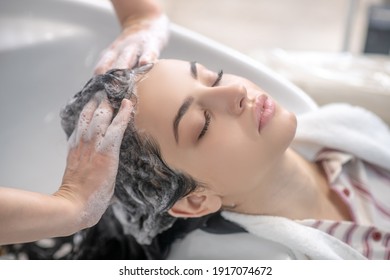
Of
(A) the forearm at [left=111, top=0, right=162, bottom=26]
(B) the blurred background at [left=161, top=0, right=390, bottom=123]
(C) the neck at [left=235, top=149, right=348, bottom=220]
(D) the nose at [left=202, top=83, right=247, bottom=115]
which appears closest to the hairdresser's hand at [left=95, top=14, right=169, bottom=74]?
(A) the forearm at [left=111, top=0, right=162, bottom=26]

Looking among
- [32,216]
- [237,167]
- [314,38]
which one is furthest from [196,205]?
[314,38]

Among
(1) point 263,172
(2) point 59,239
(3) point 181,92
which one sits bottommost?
(2) point 59,239

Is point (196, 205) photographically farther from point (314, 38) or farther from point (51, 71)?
point (314, 38)

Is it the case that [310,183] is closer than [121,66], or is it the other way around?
[121,66]

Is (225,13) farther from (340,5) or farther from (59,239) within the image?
(59,239)

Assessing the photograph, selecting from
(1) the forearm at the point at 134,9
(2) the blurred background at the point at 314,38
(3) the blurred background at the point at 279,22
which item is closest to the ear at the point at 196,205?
(1) the forearm at the point at 134,9

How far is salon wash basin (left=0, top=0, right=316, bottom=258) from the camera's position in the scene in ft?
2.20

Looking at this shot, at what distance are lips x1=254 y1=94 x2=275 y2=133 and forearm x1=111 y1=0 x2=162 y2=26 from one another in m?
0.25

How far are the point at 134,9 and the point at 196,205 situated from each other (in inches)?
12.4

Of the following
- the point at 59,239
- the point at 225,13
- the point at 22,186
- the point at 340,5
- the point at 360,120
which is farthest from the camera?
the point at 340,5

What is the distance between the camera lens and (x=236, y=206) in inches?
29.4

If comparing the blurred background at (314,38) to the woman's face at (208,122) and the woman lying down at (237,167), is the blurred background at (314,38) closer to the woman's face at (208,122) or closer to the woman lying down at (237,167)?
the woman lying down at (237,167)
